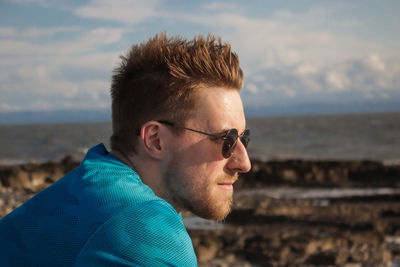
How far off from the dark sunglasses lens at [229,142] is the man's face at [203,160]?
0.9 inches

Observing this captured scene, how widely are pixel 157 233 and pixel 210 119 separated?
816mm

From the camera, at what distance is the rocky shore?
25.2ft

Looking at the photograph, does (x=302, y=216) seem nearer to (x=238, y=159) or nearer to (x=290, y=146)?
(x=238, y=159)

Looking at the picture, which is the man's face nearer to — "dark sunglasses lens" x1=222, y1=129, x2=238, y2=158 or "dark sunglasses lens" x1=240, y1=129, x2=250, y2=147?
"dark sunglasses lens" x1=222, y1=129, x2=238, y2=158

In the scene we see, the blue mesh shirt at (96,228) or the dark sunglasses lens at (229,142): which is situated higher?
the dark sunglasses lens at (229,142)

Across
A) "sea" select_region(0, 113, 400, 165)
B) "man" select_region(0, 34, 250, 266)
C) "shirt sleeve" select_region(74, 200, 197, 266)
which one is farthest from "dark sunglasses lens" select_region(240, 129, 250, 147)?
"sea" select_region(0, 113, 400, 165)

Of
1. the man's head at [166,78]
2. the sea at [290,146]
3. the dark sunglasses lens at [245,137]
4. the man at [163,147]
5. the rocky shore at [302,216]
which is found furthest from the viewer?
the sea at [290,146]

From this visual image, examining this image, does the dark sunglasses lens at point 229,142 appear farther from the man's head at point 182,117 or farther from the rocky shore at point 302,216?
the rocky shore at point 302,216

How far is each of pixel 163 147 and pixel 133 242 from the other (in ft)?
2.46

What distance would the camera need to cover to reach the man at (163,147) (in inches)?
64.7

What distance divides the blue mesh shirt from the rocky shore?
19.4 ft

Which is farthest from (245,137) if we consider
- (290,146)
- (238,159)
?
(290,146)

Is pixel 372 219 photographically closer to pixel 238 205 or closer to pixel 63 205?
pixel 238 205

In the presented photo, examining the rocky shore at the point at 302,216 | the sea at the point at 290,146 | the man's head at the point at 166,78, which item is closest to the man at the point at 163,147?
the man's head at the point at 166,78
